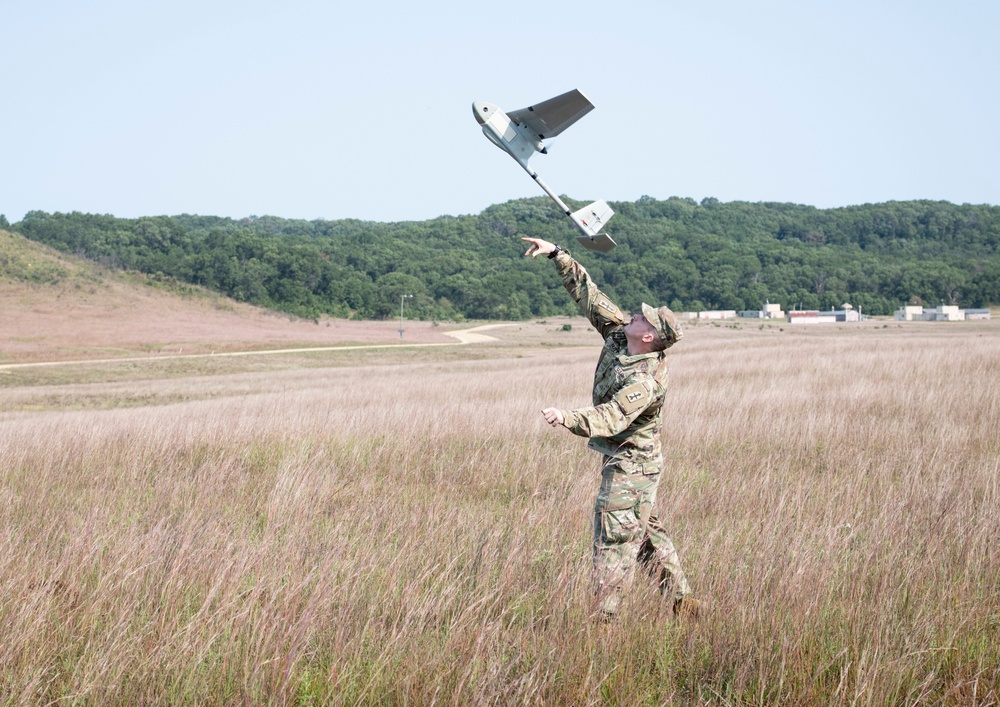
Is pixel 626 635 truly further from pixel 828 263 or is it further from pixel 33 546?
pixel 828 263

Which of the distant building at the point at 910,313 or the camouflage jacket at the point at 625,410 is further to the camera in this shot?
the distant building at the point at 910,313

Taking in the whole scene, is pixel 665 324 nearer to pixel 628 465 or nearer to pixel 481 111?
pixel 628 465

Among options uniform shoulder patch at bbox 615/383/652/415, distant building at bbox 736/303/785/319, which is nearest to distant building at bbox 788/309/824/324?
distant building at bbox 736/303/785/319

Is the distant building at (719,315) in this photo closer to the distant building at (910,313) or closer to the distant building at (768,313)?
the distant building at (768,313)

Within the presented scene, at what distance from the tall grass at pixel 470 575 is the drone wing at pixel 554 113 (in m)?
3.01

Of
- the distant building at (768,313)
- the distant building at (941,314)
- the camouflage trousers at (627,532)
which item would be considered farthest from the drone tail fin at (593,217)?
the distant building at (768,313)

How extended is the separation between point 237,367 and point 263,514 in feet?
123

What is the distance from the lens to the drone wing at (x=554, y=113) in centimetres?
699

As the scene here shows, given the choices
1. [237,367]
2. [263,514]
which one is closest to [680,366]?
[263,514]

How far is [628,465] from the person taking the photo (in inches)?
180

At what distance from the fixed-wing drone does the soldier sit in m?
2.31

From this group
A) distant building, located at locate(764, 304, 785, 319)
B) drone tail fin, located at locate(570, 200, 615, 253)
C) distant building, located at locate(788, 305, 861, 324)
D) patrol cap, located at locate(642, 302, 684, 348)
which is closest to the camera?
patrol cap, located at locate(642, 302, 684, 348)

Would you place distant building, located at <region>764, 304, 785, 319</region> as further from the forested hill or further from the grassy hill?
the grassy hill

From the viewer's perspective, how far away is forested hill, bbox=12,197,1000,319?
115 meters
